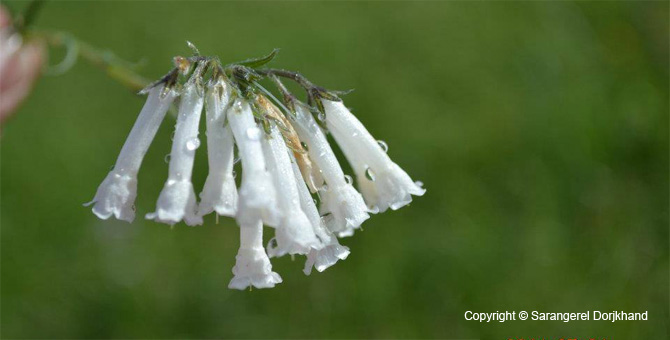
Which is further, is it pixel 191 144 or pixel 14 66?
pixel 14 66

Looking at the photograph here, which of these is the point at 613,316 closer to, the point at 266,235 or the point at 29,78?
the point at 266,235

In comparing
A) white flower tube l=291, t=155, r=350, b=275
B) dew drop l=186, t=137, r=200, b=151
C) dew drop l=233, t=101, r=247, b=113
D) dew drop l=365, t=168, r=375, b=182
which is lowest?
white flower tube l=291, t=155, r=350, b=275

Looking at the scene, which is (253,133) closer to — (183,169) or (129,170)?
(183,169)

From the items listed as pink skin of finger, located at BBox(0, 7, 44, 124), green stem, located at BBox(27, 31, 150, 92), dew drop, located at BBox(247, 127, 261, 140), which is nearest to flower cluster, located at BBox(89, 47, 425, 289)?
dew drop, located at BBox(247, 127, 261, 140)

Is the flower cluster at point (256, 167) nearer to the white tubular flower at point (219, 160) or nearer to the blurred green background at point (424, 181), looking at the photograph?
the white tubular flower at point (219, 160)

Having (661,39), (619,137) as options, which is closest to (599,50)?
(661,39)

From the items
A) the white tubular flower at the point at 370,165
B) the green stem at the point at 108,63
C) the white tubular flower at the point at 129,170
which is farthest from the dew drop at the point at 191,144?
the green stem at the point at 108,63

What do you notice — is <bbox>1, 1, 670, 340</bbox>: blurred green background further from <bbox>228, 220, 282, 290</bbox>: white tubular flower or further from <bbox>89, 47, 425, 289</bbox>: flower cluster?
<bbox>228, 220, 282, 290</bbox>: white tubular flower

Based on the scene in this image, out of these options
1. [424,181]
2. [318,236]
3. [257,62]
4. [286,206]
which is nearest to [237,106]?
[257,62]
